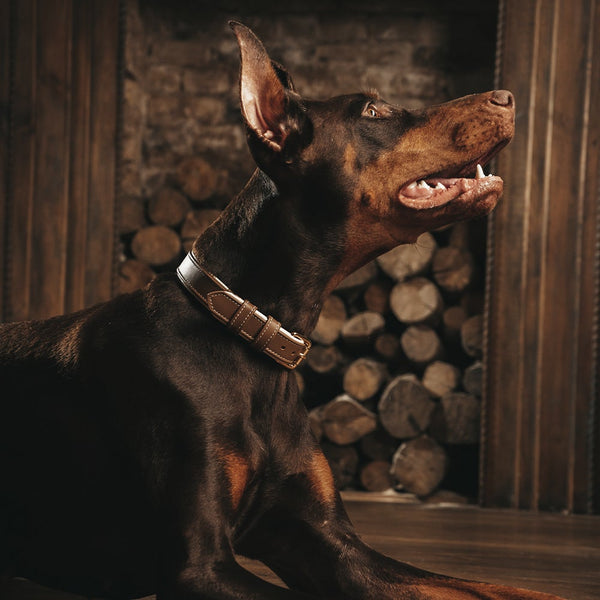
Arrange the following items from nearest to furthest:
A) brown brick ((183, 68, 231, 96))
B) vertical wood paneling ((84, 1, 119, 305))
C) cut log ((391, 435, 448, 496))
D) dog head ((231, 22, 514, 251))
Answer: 1. dog head ((231, 22, 514, 251))
2. vertical wood paneling ((84, 1, 119, 305))
3. cut log ((391, 435, 448, 496))
4. brown brick ((183, 68, 231, 96))

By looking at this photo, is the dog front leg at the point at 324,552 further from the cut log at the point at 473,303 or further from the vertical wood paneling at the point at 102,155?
the cut log at the point at 473,303

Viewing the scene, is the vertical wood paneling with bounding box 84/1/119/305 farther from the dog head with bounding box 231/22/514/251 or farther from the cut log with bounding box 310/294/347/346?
the dog head with bounding box 231/22/514/251

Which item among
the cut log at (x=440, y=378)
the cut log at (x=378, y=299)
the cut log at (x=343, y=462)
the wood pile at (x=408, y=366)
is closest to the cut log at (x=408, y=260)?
the wood pile at (x=408, y=366)

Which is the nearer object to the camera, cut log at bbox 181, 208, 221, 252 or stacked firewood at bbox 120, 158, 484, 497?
stacked firewood at bbox 120, 158, 484, 497

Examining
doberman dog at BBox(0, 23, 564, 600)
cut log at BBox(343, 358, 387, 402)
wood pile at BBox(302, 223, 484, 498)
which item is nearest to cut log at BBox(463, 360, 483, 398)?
wood pile at BBox(302, 223, 484, 498)

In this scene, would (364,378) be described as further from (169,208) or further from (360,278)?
(169,208)

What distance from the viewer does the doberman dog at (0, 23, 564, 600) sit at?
156 cm

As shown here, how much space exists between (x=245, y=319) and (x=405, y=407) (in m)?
2.53

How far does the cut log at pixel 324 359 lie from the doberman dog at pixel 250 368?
240 centimetres

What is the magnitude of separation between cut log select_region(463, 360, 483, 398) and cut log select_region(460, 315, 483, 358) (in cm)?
7

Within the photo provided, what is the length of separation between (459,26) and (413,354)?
1.67m

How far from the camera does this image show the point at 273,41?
14.3 ft

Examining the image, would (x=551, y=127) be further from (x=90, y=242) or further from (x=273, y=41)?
(x=90, y=242)

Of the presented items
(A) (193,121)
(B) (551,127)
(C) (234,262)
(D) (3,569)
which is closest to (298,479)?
(C) (234,262)
